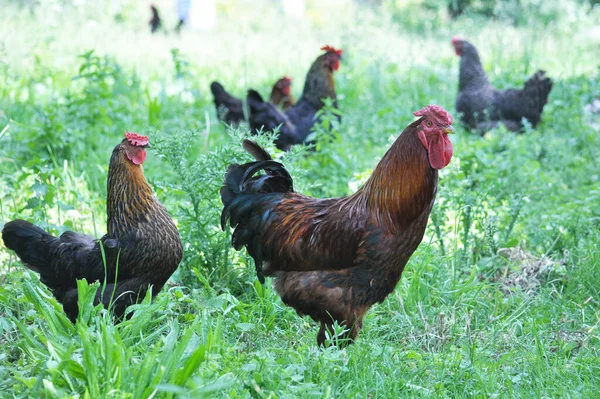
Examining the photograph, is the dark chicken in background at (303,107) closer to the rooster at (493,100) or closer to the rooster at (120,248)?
the rooster at (493,100)

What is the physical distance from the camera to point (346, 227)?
3695mm

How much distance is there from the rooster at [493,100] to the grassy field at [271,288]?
25 centimetres

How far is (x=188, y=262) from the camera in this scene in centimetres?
462

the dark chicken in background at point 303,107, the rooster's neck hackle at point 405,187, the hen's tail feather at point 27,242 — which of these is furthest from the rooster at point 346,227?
the dark chicken in background at point 303,107

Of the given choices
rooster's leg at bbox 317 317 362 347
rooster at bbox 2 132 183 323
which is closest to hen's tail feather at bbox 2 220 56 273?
rooster at bbox 2 132 183 323

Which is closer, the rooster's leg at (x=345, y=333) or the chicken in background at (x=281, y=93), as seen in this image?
the rooster's leg at (x=345, y=333)

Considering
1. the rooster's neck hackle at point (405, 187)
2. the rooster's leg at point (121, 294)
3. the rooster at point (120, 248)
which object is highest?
the rooster's neck hackle at point (405, 187)

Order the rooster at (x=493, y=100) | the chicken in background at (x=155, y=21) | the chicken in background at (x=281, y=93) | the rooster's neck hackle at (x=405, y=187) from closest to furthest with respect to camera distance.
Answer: the rooster's neck hackle at (x=405, y=187) < the rooster at (x=493, y=100) < the chicken in background at (x=281, y=93) < the chicken in background at (x=155, y=21)

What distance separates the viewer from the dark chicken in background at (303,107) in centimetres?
782

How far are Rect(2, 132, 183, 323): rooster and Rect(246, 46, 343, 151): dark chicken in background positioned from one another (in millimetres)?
3841

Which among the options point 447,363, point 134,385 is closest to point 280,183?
point 447,363

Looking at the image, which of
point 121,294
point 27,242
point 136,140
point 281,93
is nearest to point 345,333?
point 121,294

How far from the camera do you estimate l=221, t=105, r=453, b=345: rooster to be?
3.57 meters

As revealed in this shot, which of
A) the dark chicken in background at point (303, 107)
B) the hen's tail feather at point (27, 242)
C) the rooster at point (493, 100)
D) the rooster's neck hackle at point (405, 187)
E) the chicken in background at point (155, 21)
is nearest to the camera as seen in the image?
the rooster's neck hackle at point (405, 187)
